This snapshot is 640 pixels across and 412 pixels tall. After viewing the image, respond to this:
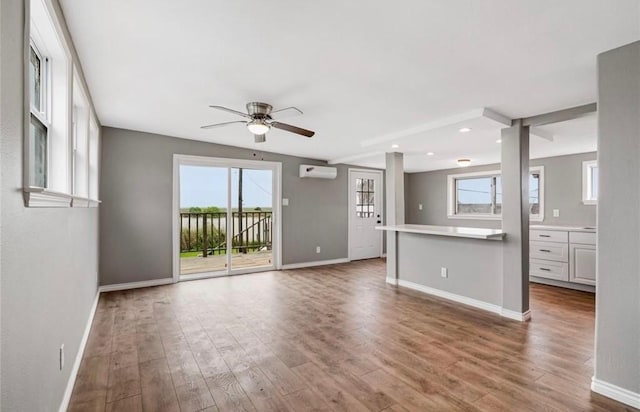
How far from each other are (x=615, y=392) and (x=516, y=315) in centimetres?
139

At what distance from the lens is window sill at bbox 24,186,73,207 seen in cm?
123

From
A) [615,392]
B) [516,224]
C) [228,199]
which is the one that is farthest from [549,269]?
[228,199]

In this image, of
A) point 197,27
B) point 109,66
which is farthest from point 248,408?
point 109,66

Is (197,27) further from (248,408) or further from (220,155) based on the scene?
(220,155)

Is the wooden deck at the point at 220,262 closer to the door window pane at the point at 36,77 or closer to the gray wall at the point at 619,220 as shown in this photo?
the door window pane at the point at 36,77

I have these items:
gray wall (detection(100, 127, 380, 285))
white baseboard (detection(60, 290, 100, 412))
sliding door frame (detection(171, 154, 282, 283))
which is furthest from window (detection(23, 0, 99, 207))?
sliding door frame (detection(171, 154, 282, 283))

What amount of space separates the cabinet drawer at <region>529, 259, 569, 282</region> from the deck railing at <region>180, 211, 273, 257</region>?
459 cm

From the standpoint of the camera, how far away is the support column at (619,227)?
77.0 inches

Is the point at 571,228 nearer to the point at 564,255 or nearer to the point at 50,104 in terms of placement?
the point at 564,255

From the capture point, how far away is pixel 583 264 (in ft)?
14.5

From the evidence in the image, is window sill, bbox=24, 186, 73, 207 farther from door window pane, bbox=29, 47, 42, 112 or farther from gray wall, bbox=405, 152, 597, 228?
gray wall, bbox=405, 152, 597, 228

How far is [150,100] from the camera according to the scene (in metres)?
3.28

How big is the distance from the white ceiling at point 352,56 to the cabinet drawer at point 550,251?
5.96 feet

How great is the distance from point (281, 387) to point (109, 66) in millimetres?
2826
